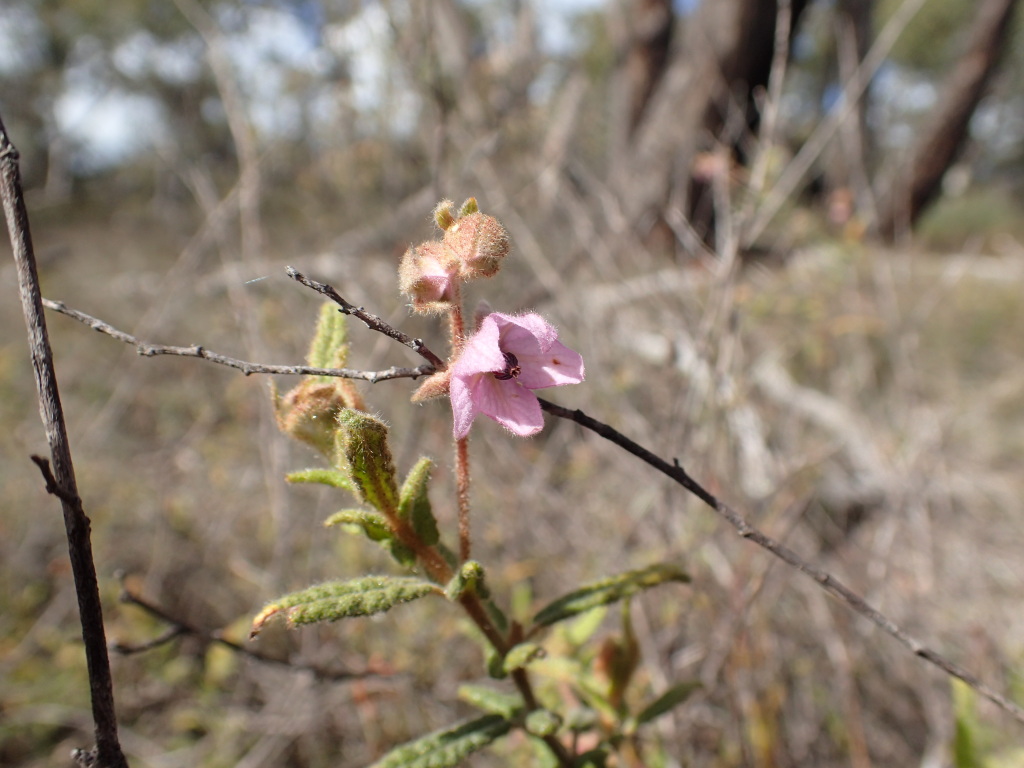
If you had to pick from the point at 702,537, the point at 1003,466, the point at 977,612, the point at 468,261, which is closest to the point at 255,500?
the point at 702,537

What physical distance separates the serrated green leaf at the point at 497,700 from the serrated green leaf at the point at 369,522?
0.35 m

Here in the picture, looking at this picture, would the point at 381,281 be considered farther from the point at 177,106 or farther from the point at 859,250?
the point at 177,106

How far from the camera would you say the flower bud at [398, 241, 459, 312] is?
786mm

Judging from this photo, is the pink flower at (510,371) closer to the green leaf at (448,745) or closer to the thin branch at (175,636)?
the green leaf at (448,745)

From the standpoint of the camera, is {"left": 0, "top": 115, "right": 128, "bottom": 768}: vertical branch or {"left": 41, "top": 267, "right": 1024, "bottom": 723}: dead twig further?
{"left": 41, "top": 267, "right": 1024, "bottom": 723}: dead twig

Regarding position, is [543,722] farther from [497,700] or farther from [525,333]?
[525,333]

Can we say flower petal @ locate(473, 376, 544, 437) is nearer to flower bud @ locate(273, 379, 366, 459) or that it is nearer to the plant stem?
the plant stem

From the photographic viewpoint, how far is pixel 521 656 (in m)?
0.89

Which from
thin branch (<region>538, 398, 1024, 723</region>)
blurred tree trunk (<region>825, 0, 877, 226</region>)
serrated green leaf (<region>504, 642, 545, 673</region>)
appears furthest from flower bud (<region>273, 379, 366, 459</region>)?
blurred tree trunk (<region>825, 0, 877, 226</region>)

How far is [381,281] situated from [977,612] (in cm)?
286

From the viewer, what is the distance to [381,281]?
3.20 m

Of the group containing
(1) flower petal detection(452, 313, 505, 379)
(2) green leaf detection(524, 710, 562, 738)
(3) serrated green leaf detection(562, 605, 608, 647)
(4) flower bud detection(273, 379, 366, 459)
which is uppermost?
(4) flower bud detection(273, 379, 366, 459)

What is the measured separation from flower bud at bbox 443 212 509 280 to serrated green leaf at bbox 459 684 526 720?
0.66 metres

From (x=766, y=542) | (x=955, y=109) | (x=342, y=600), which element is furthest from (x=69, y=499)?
(x=955, y=109)
